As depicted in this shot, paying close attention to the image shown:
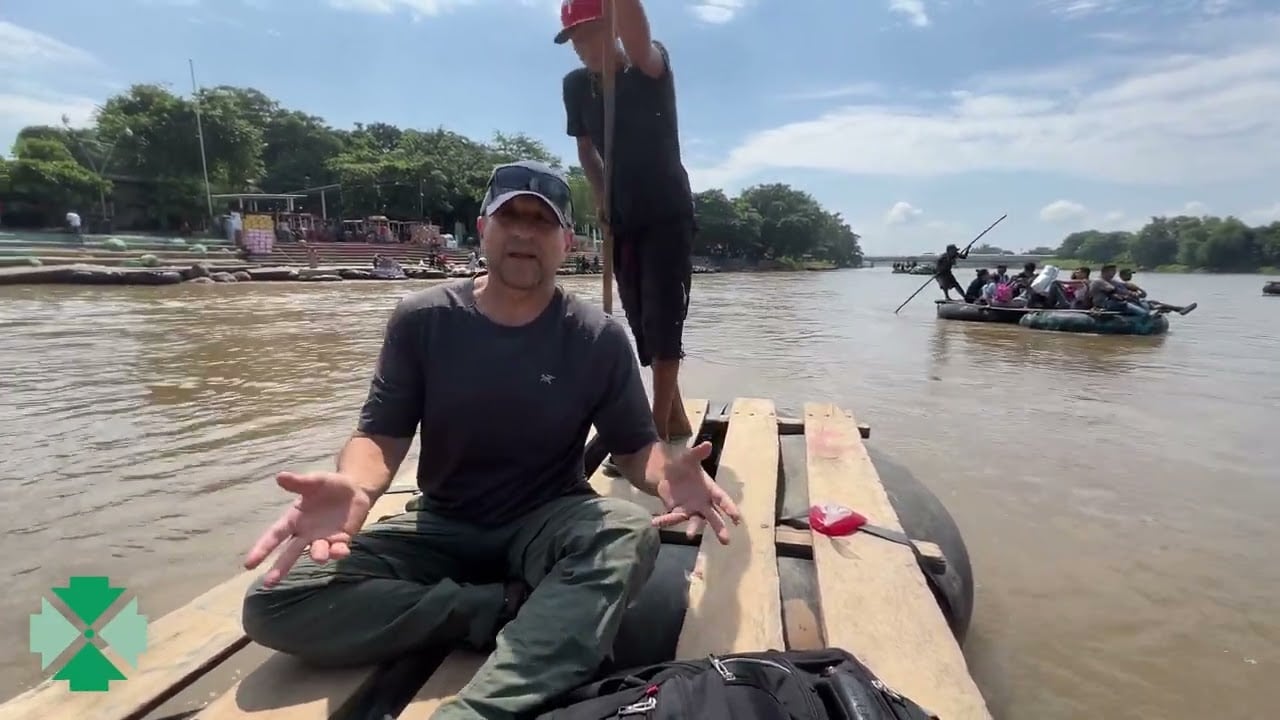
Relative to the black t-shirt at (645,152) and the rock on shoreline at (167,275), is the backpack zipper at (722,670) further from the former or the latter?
the rock on shoreline at (167,275)

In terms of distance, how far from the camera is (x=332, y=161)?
48.4 metres

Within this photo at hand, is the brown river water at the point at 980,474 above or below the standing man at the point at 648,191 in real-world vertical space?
below

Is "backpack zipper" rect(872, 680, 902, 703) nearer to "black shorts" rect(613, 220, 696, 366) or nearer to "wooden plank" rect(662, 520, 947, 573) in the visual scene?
"wooden plank" rect(662, 520, 947, 573)

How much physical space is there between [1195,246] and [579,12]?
349ft

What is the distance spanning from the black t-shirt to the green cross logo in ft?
6.88

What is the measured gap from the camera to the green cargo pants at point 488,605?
1.23m

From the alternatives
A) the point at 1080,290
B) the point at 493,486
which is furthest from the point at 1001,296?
the point at 493,486

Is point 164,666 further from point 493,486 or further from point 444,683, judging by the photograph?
point 493,486

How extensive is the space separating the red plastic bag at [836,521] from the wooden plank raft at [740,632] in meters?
0.03

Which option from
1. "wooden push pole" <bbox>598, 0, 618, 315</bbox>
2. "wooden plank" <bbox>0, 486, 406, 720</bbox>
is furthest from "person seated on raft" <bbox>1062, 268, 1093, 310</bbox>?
"wooden plank" <bbox>0, 486, 406, 720</bbox>

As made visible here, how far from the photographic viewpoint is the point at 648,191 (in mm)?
2791

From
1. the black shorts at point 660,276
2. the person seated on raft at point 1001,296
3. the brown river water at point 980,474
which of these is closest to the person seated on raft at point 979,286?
the person seated on raft at point 1001,296

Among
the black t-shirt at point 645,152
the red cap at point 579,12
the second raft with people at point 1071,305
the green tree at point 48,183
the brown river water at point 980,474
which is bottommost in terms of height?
the brown river water at point 980,474

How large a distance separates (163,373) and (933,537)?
674 cm
